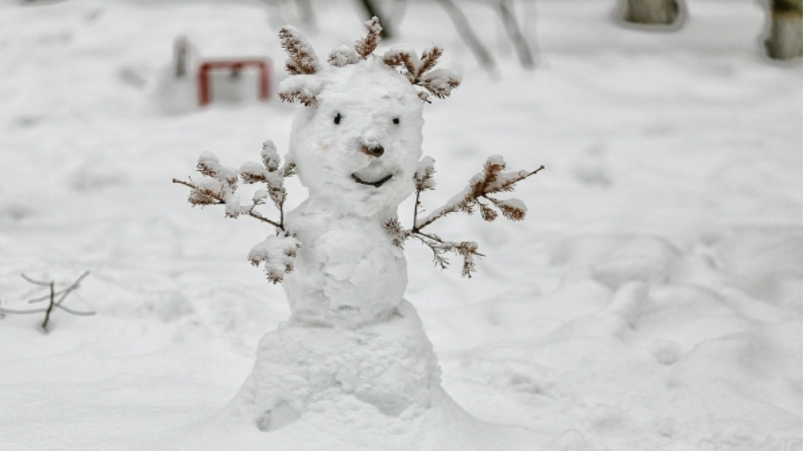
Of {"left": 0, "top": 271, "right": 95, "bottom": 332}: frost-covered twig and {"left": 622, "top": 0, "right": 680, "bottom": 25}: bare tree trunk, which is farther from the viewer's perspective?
{"left": 622, "top": 0, "right": 680, "bottom": 25}: bare tree trunk

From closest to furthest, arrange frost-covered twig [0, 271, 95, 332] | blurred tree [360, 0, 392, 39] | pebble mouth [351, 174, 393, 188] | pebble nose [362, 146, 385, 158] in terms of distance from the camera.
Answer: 1. pebble nose [362, 146, 385, 158]
2. pebble mouth [351, 174, 393, 188]
3. frost-covered twig [0, 271, 95, 332]
4. blurred tree [360, 0, 392, 39]

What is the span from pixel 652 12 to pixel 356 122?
6.45m

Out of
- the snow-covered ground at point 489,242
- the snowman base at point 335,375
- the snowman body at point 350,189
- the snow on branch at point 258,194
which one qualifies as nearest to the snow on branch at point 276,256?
the snow on branch at point 258,194

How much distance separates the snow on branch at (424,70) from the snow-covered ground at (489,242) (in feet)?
2.97

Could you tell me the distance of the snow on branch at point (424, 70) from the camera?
255 cm

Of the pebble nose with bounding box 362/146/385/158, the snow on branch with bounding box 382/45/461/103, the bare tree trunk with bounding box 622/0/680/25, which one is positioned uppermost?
the snow on branch with bounding box 382/45/461/103

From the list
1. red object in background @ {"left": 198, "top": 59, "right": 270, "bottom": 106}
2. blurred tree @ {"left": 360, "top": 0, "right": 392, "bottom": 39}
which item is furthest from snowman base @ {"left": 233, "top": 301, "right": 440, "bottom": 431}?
blurred tree @ {"left": 360, "top": 0, "right": 392, "bottom": 39}

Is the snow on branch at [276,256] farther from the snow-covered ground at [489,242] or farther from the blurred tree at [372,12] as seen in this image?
the blurred tree at [372,12]

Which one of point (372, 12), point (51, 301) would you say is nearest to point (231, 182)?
point (51, 301)

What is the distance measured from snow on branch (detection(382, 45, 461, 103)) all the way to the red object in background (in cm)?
380

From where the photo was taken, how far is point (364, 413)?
2447 mm

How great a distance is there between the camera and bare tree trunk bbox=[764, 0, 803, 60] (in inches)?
285

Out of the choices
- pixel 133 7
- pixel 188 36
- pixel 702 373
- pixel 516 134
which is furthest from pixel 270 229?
pixel 133 7

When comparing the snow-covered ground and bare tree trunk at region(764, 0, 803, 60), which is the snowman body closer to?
the snow-covered ground
